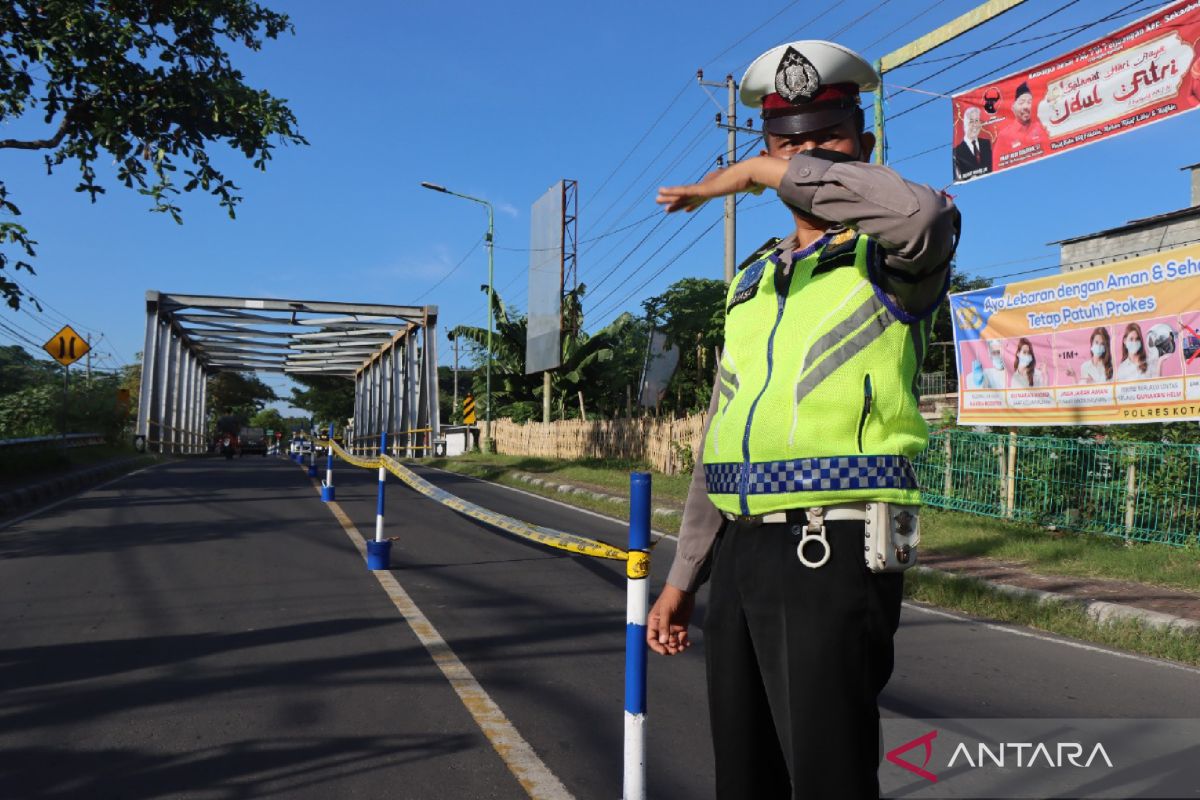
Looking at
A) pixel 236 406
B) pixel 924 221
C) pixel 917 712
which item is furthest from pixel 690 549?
pixel 236 406

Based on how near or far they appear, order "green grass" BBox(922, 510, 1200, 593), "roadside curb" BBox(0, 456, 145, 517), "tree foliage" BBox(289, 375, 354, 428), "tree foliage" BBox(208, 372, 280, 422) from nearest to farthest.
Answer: "green grass" BBox(922, 510, 1200, 593), "roadside curb" BBox(0, 456, 145, 517), "tree foliage" BBox(208, 372, 280, 422), "tree foliage" BBox(289, 375, 354, 428)

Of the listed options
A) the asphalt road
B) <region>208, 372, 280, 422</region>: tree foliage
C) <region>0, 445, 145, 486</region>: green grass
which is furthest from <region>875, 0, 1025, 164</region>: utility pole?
<region>208, 372, 280, 422</region>: tree foliage

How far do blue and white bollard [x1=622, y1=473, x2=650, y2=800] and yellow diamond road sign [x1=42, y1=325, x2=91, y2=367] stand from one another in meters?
19.2

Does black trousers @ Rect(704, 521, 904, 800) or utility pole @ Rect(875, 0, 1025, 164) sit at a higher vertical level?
utility pole @ Rect(875, 0, 1025, 164)

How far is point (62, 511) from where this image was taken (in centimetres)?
1239

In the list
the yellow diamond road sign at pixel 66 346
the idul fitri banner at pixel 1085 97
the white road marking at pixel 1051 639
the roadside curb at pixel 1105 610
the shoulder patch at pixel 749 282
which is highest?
the idul fitri banner at pixel 1085 97

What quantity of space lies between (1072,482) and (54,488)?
48.6 feet

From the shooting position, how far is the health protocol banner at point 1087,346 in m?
9.16

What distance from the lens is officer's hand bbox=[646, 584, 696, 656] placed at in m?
2.00

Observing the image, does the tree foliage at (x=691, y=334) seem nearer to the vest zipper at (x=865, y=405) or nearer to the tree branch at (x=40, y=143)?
the tree branch at (x=40, y=143)

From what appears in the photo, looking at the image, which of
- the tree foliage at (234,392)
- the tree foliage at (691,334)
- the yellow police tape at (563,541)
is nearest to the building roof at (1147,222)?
the tree foliage at (691,334)

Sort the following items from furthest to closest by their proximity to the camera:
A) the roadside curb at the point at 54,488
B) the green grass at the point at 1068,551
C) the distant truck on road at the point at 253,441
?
the distant truck on road at the point at 253,441, the roadside curb at the point at 54,488, the green grass at the point at 1068,551

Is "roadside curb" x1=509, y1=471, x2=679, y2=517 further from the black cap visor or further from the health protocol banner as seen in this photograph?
the black cap visor

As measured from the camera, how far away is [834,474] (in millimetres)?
1630
